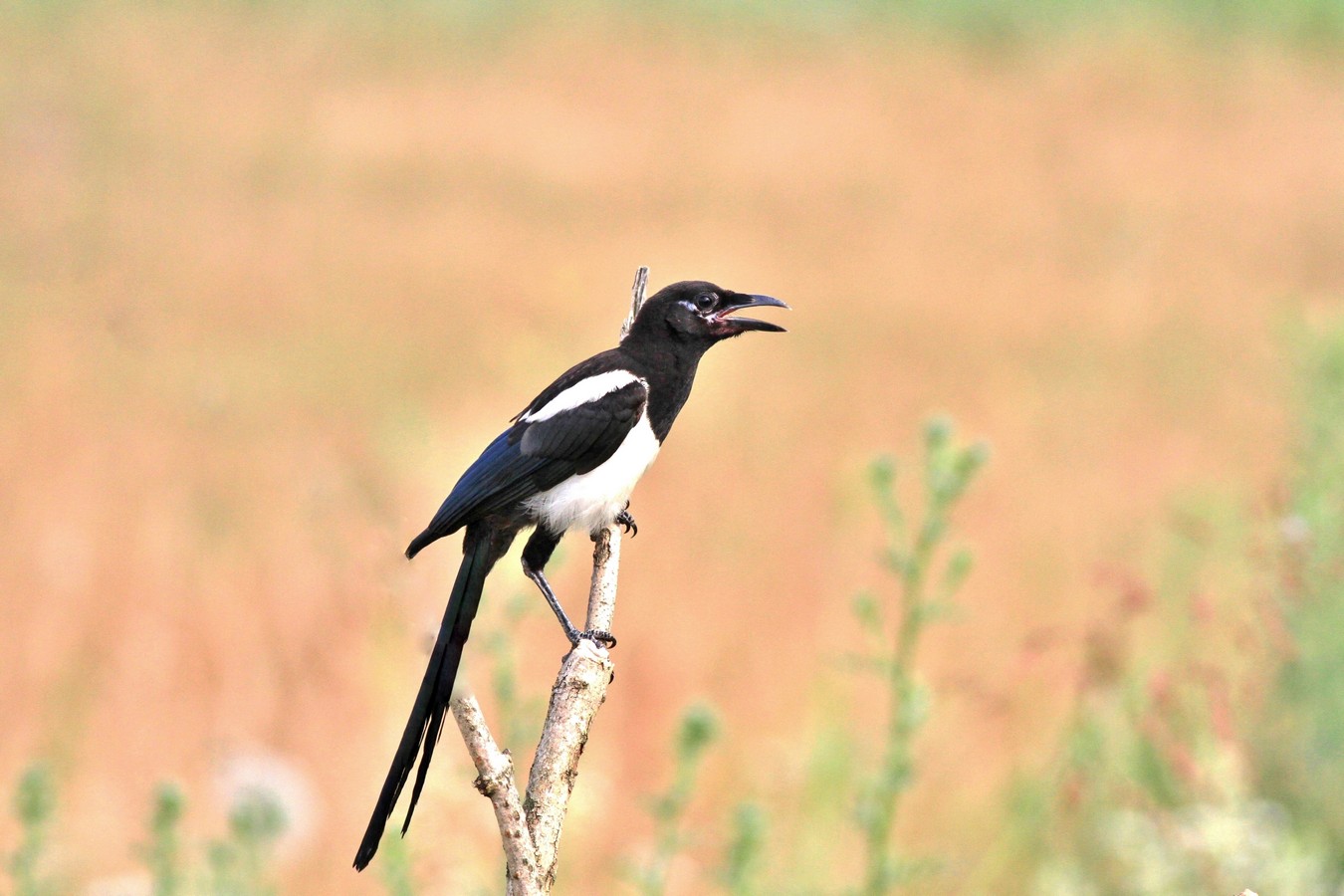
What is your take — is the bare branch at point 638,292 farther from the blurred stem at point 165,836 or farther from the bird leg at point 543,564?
the blurred stem at point 165,836

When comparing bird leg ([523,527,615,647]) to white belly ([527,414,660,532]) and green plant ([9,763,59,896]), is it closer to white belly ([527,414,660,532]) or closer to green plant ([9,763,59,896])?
white belly ([527,414,660,532])

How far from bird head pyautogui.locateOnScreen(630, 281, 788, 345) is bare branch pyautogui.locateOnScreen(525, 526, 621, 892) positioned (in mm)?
1011

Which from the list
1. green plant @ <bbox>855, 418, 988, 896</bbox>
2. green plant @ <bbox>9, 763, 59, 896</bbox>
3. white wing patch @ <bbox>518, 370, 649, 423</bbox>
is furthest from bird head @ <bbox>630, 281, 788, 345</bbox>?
green plant @ <bbox>9, 763, 59, 896</bbox>

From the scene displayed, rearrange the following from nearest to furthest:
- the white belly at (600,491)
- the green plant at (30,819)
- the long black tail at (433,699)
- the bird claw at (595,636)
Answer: the long black tail at (433,699), the bird claw at (595,636), the green plant at (30,819), the white belly at (600,491)

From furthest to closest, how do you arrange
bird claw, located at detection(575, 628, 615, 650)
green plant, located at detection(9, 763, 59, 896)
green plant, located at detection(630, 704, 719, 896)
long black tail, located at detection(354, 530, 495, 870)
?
green plant, located at detection(630, 704, 719, 896) → green plant, located at detection(9, 763, 59, 896) → bird claw, located at detection(575, 628, 615, 650) → long black tail, located at detection(354, 530, 495, 870)

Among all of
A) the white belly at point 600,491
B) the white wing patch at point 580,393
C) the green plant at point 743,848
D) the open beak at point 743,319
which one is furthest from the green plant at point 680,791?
the open beak at point 743,319

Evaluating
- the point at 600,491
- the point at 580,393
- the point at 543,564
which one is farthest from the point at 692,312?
the point at 543,564

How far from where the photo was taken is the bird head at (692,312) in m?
2.59

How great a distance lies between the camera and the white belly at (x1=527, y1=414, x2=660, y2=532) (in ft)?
8.02

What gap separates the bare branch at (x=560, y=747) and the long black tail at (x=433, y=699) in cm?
13

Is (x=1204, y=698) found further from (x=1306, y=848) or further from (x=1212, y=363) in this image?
(x=1212, y=363)

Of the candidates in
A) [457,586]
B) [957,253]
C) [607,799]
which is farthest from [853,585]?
[957,253]

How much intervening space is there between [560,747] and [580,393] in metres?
1.15

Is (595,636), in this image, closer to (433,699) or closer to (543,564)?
(433,699)
